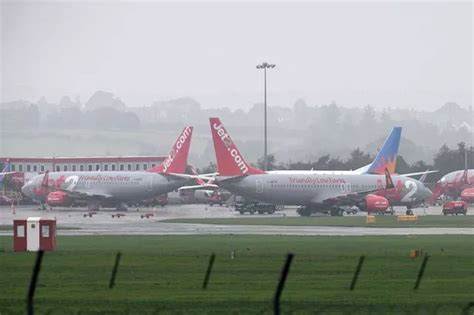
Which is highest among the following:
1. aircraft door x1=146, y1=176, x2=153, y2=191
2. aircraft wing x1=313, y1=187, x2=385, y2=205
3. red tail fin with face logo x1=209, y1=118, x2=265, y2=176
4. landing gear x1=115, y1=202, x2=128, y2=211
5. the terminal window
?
red tail fin with face logo x1=209, y1=118, x2=265, y2=176

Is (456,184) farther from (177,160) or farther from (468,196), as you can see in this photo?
(177,160)

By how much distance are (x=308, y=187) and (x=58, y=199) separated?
24082 millimetres

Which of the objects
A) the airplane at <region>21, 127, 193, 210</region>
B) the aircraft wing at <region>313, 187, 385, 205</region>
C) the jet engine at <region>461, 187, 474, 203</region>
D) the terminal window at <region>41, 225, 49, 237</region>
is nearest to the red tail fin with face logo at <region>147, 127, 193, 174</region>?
the airplane at <region>21, 127, 193, 210</region>

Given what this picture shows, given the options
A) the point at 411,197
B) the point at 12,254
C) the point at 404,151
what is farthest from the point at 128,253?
the point at 404,151

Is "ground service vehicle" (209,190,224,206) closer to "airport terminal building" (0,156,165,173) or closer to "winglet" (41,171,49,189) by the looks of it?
"winglet" (41,171,49,189)

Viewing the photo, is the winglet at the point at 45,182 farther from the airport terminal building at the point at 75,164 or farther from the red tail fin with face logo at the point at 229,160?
the airport terminal building at the point at 75,164

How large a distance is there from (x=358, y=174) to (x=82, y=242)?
58.3m

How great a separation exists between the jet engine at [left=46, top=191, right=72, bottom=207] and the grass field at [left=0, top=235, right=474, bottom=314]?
197 feet

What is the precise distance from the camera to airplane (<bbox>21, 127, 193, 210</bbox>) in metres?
120

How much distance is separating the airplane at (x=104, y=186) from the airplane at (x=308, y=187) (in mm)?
11710

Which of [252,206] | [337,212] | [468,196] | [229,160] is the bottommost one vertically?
[337,212]

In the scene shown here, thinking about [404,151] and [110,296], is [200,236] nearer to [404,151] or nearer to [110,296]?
[110,296]

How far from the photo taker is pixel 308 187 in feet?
349

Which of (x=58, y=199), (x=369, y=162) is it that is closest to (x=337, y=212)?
(x=58, y=199)
